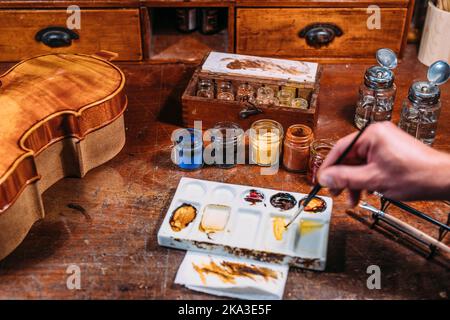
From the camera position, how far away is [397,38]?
2059 mm

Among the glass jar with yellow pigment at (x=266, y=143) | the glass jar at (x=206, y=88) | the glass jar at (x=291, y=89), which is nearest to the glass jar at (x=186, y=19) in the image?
the glass jar at (x=206, y=88)

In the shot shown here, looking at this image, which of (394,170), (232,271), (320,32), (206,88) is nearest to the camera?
(394,170)

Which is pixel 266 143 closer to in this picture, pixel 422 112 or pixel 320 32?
pixel 422 112

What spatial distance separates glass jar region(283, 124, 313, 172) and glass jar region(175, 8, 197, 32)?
0.76 metres

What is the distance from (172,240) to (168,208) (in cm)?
13

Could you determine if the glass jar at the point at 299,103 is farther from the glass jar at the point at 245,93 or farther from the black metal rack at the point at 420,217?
the black metal rack at the point at 420,217

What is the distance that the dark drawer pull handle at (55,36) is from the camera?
79.2 inches

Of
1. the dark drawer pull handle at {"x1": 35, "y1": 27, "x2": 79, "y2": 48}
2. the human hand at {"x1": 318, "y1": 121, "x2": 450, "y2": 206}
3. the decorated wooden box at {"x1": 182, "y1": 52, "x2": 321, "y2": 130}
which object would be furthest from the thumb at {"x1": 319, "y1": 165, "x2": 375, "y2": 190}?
the dark drawer pull handle at {"x1": 35, "y1": 27, "x2": 79, "y2": 48}

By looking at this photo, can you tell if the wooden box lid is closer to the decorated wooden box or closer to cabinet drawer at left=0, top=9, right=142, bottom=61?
the decorated wooden box

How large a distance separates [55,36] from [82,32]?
9 centimetres

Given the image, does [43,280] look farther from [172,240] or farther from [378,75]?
[378,75]

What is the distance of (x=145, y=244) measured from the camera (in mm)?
1363

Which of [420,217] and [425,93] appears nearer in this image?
[420,217]

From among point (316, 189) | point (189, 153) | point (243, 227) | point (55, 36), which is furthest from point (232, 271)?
point (55, 36)
